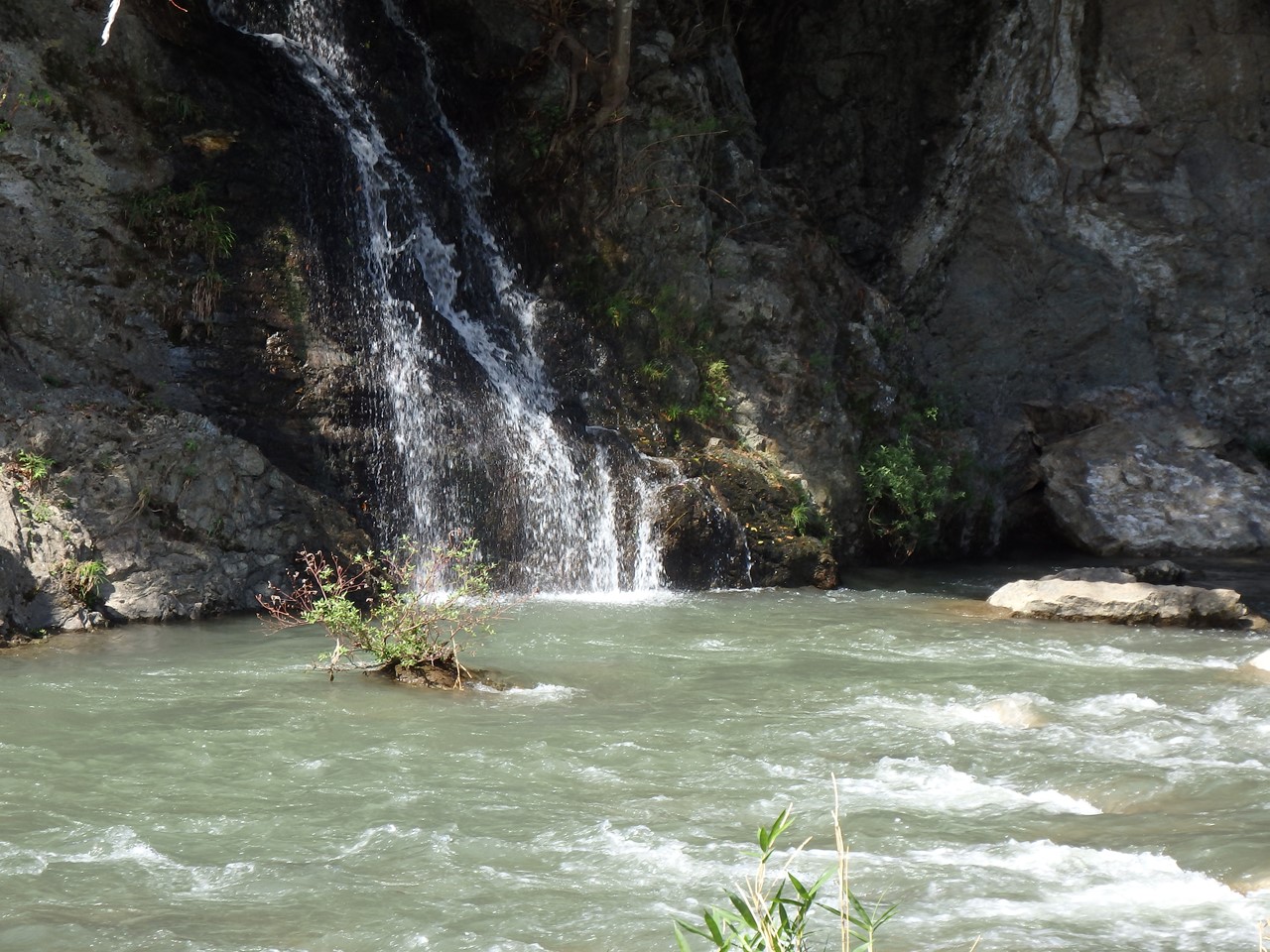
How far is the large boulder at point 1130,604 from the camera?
10.7 meters

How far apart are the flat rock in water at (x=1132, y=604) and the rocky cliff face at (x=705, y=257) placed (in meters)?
2.54

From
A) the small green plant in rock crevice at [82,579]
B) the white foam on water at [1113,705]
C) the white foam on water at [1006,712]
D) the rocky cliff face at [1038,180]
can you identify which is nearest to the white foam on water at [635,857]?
the white foam on water at [1006,712]

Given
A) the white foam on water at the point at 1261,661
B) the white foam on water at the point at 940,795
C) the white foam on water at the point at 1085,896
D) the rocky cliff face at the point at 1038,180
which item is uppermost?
the rocky cliff face at the point at 1038,180

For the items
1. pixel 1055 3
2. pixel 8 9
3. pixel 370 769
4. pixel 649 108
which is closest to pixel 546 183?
pixel 649 108

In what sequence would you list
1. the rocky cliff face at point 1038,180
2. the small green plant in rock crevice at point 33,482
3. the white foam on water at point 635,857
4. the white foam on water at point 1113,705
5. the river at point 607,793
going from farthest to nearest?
the rocky cliff face at point 1038,180
the small green plant in rock crevice at point 33,482
the white foam on water at point 1113,705
the white foam on water at point 635,857
the river at point 607,793

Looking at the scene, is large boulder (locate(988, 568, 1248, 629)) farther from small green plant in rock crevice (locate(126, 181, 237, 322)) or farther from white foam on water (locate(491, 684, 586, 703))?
small green plant in rock crevice (locate(126, 181, 237, 322))

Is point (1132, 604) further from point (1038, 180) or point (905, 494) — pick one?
point (1038, 180)

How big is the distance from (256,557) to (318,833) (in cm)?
589

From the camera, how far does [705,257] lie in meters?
14.6

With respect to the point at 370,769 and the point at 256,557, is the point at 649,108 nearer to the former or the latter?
the point at 256,557

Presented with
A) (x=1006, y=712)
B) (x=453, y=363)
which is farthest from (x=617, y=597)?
(x=1006, y=712)

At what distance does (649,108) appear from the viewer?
48.9 feet

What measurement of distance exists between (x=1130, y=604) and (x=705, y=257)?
6.12 meters

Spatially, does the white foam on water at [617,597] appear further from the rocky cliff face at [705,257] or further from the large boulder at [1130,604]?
the large boulder at [1130,604]
